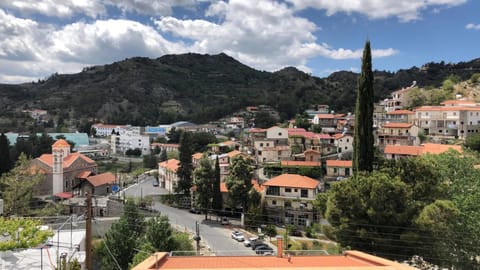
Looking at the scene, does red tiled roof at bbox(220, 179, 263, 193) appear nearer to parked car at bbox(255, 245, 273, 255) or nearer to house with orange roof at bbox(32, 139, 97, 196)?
parked car at bbox(255, 245, 273, 255)

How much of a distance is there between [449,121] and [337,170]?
23089 mm

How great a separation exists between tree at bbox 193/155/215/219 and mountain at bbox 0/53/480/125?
5773cm

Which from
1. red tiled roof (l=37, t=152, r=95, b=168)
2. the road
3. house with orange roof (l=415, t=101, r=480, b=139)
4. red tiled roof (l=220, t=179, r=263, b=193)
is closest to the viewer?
the road

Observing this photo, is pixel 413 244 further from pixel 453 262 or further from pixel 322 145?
pixel 322 145

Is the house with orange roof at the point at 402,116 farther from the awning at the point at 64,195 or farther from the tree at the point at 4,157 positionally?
the tree at the point at 4,157

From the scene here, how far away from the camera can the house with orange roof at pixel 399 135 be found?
48094mm

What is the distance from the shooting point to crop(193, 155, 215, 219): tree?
35.8m

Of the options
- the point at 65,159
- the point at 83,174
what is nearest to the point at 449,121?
the point at 83,174

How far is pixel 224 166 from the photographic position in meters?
44.9

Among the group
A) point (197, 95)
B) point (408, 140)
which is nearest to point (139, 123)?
point (197, 95)

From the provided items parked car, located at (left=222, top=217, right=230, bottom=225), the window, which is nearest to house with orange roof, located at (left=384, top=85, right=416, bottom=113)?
the window

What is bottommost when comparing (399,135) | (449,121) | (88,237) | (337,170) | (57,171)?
(57,171)

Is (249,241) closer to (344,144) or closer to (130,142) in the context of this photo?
(344,144)

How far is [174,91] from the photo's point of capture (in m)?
151
